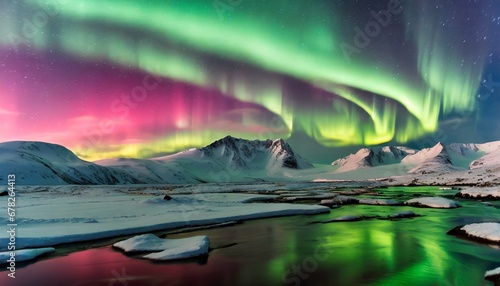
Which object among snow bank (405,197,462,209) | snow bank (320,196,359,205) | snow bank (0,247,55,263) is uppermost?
snow bank (0,247,55,263)

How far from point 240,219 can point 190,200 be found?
611 inches

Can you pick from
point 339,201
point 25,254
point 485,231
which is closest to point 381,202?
point 339,201

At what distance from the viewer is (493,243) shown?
20.7 m

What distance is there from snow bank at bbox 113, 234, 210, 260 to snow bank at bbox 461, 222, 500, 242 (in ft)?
60.7

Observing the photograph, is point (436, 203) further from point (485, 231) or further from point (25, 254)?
point (25, 254)

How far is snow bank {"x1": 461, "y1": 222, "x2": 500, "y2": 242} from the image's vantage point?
69.1 ft

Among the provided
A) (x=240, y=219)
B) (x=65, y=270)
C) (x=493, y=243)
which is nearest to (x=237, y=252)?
(x=65, y=270)

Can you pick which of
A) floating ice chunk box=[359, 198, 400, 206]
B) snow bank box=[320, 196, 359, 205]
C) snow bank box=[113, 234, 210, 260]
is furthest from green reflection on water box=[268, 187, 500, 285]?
snow bank box=[320, 196, 359, 205]

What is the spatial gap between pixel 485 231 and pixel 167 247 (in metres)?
21.3

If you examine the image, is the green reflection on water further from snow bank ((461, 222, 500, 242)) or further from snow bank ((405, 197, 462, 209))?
snow bank ((405, 197, 462, 209))

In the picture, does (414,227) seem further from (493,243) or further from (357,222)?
(493,243)

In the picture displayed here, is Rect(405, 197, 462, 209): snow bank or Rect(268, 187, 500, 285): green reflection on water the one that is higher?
Rect(268, 187, 500, 285): green reflection on water

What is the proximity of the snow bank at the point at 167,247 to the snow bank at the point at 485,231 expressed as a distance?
60.7 ft

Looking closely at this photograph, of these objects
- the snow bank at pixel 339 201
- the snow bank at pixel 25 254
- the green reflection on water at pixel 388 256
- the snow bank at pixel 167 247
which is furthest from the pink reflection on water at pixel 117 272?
the snow bank at pixel 339 201
